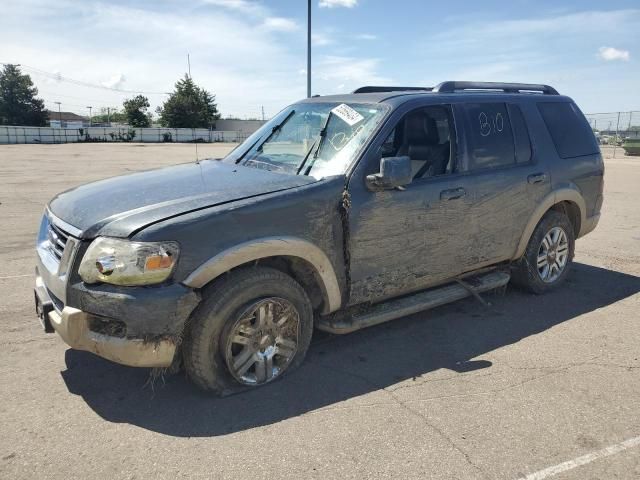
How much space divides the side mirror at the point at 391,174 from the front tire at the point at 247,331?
2.96 ft

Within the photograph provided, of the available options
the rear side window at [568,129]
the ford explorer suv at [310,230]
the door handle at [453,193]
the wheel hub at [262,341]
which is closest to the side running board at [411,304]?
the ford explorer suv at [310,230]

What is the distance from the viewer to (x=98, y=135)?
60969 mm

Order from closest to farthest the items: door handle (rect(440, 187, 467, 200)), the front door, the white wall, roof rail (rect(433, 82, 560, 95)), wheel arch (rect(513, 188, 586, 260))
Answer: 1. the front door
2. door handle (rect(440, 187, 467, 200))
3. roof rail (rect(433, 82, 560, 95))
4. wheel arch (rect(513, 188, 586, 260))
5. the white wall

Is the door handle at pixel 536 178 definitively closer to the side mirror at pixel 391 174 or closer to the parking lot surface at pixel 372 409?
the parking lot surface at pixel 372 409

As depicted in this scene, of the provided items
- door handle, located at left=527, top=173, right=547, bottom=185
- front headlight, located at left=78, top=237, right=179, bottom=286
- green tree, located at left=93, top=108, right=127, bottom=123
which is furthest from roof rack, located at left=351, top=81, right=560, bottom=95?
green tree, located at left=93, top=108, right=127, bottom=123

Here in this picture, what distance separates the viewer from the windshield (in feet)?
12.7

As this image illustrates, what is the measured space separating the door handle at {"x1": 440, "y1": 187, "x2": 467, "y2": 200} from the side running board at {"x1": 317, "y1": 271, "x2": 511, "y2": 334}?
0.82 meters

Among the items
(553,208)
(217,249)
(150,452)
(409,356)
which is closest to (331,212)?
(217,249)

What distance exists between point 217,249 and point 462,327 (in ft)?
8.08

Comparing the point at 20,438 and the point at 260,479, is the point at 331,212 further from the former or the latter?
the point at 20,438

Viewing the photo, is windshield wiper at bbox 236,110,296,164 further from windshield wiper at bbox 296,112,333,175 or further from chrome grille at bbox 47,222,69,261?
chrome grille at bbox 47,222,69,261

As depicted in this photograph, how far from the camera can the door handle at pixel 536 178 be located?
489 centimetres

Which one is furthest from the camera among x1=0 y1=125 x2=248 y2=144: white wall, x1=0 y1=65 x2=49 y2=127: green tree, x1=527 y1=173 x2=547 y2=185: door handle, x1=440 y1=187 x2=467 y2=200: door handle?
x1=0 y1=65 x2=49 y2=127: green tree

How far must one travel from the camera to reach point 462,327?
457 cm
